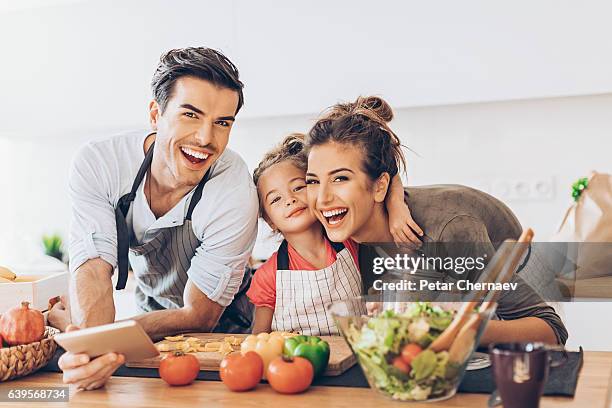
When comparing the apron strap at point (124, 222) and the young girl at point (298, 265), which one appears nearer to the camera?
the young girl at point (298, 265)

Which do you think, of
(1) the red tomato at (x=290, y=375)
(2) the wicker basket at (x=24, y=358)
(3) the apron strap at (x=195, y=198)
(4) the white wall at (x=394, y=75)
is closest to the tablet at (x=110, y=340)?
(2) the wicker basket at (x=24, y=358)

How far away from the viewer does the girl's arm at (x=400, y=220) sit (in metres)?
1.85

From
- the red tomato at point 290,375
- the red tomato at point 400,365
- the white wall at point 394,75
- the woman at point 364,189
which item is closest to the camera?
the red tomato at point 400,365

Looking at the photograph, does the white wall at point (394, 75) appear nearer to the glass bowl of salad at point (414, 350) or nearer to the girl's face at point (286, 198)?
the girl's face at point (286, 198)

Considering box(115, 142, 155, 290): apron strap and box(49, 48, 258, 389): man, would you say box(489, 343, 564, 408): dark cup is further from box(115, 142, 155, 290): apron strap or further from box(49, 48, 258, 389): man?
box(115, 142, 155, 290): apron strap

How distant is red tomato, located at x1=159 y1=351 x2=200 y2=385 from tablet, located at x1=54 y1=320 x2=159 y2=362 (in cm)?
5

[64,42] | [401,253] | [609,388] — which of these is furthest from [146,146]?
[64,42]

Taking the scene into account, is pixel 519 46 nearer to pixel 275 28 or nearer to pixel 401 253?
pixel 275 28

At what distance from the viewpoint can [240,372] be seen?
1368mm

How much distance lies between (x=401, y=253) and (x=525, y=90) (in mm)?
1312

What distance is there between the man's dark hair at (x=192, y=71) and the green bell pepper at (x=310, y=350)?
0.75 m

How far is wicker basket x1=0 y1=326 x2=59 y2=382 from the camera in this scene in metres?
1.47

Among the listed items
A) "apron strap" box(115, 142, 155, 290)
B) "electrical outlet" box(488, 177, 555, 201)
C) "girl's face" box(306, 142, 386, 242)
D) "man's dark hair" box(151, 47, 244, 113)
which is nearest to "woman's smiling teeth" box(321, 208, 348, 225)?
"girl's face" box(306, 142, 386, 242)

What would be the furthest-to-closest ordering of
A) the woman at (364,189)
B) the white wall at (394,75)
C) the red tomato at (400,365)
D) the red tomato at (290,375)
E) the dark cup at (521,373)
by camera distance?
the white wall at (394,75) → the woman at (364,189) → the red tomato at (290,375) → the red tomato at (400,365) → the dark cup at (521,373)
